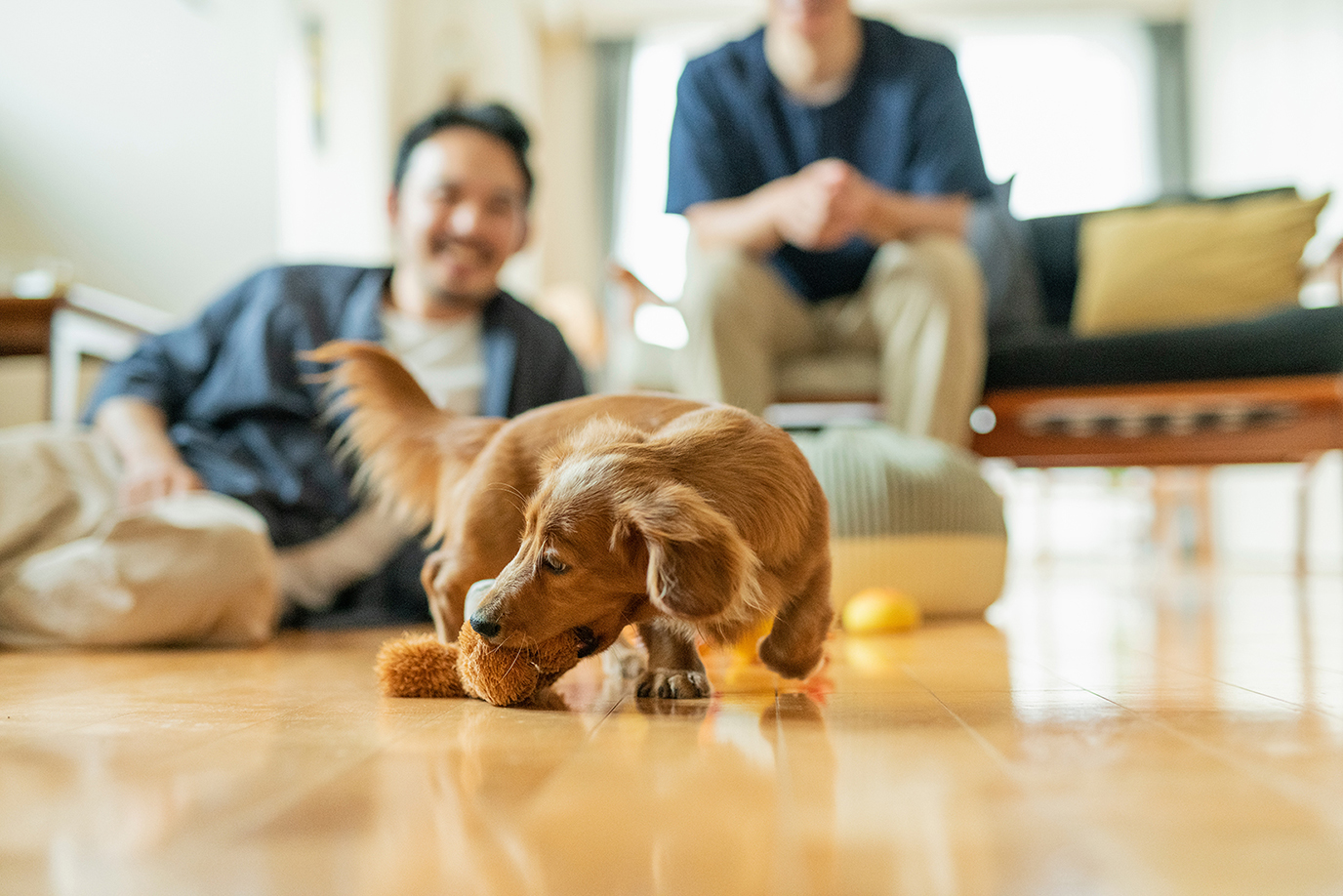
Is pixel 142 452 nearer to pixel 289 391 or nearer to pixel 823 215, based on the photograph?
pixel 289 391

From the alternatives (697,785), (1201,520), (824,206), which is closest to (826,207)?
(824,206)

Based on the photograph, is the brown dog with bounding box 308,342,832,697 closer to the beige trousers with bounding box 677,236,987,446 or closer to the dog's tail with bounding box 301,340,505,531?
the dog's tail with bounding box 301,340,505,531

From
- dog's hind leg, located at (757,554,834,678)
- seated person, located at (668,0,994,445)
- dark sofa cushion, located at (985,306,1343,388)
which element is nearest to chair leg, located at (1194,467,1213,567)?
dark sofa cushion, located at (985,306,1343,388)

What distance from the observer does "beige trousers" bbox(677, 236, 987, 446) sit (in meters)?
2.46

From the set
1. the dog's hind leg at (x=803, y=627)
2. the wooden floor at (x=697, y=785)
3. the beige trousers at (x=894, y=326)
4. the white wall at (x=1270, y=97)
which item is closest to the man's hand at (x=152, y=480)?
the wooden floor at (x=697, y=785)

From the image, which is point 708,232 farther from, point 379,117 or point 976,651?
point 379,117

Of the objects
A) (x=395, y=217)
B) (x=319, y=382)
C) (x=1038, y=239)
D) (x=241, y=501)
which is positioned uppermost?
(x=1038, y=239)

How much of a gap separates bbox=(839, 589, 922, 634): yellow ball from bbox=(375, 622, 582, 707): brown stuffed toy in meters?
0.88

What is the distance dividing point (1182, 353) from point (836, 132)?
1.22 meters

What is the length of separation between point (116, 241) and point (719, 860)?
3350mm

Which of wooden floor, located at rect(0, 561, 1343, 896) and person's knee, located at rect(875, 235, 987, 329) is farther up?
person's knee, located at rect(875, 235, 987, 329)

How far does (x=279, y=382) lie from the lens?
2.02 meters

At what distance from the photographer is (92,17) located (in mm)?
3082

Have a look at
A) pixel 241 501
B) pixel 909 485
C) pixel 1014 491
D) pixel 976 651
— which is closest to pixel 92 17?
pixel 241 501
